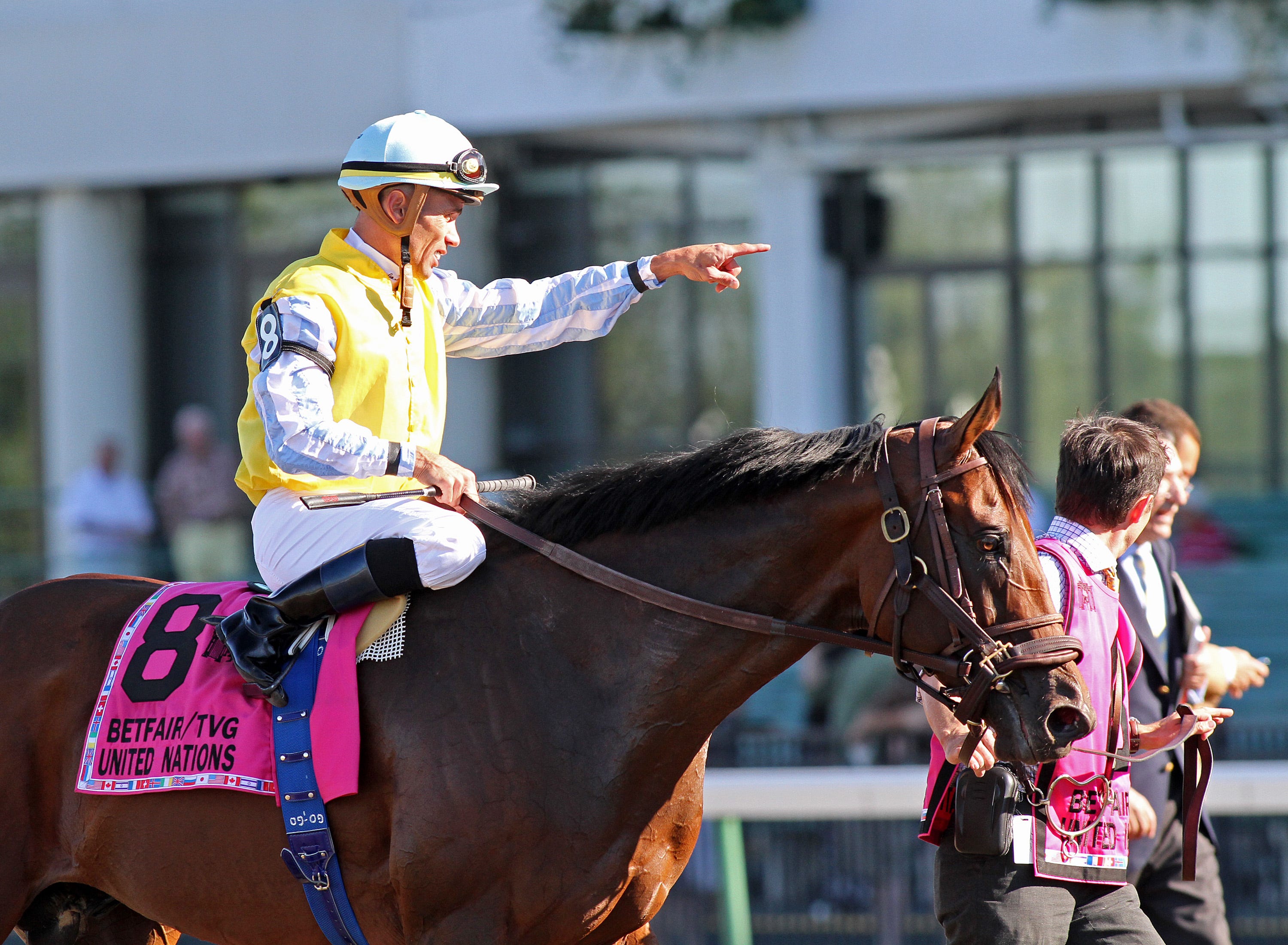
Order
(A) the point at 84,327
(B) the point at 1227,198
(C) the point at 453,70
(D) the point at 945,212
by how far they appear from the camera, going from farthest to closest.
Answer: (A) the point at 84,327, (D) the point at 945,212, (B) the point at 1227,198, (C) the point at 453,70

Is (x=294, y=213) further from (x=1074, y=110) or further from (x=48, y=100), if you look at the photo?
(x=1074, y=110)

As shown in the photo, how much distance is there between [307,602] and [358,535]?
18cm

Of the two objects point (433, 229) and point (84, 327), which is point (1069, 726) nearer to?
point (433, 229)

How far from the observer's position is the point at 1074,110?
11.0 metres

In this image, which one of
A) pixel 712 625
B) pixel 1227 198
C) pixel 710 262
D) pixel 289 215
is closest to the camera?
pixel 712 625

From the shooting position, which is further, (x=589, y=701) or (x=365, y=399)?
(x=365, y=399)

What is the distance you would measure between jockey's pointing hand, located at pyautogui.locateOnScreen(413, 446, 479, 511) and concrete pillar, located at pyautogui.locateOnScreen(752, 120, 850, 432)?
769 centimetres

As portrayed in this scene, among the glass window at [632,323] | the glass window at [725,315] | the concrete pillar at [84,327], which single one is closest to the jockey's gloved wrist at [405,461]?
the glass window at [725,315]

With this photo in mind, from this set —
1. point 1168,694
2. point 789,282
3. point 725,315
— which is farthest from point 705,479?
point 725,315

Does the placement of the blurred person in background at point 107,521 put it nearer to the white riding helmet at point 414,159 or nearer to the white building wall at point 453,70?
the white building wall at point 453,70

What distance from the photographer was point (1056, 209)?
12.2 m

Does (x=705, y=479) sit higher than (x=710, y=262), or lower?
lower

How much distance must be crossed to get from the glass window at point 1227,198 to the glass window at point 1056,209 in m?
0.82

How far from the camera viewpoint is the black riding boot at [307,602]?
308cm
